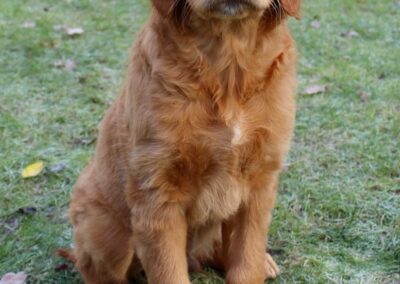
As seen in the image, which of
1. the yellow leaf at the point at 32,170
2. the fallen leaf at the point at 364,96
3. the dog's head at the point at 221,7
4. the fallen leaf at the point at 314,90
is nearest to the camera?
the dog's head at the point at 221,7

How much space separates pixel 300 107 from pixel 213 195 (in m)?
2.55

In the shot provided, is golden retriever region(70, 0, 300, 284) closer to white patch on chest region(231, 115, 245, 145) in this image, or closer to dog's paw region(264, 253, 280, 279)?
white patch on chest region(231, 115, 245, 145)

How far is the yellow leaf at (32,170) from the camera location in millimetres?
4191

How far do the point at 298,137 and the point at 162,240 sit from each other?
222 centimetres

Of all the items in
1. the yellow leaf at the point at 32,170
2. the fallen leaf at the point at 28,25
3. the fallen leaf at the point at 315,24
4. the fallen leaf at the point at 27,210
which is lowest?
the fallen leaf at the point at 28,25

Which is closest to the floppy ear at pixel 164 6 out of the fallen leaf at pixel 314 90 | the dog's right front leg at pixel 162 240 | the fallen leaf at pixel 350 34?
the dog's right front leg at pixel 162 240

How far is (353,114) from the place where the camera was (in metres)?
4.89

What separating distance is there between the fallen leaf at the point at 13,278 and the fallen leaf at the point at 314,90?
9.33 feet

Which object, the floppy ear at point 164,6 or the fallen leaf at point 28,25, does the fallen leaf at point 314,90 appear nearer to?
the floppy ear at point 164,6

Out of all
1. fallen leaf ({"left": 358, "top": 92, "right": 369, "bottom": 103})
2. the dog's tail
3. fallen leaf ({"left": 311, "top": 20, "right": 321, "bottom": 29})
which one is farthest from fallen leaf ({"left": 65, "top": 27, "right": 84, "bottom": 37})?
the dog's tail

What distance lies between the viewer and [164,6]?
244cm

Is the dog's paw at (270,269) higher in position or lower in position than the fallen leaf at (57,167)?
higher

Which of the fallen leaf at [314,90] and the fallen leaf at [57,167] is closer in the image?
the fallen leaf at [57,167]

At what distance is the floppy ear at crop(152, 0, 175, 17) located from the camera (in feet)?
7.95
